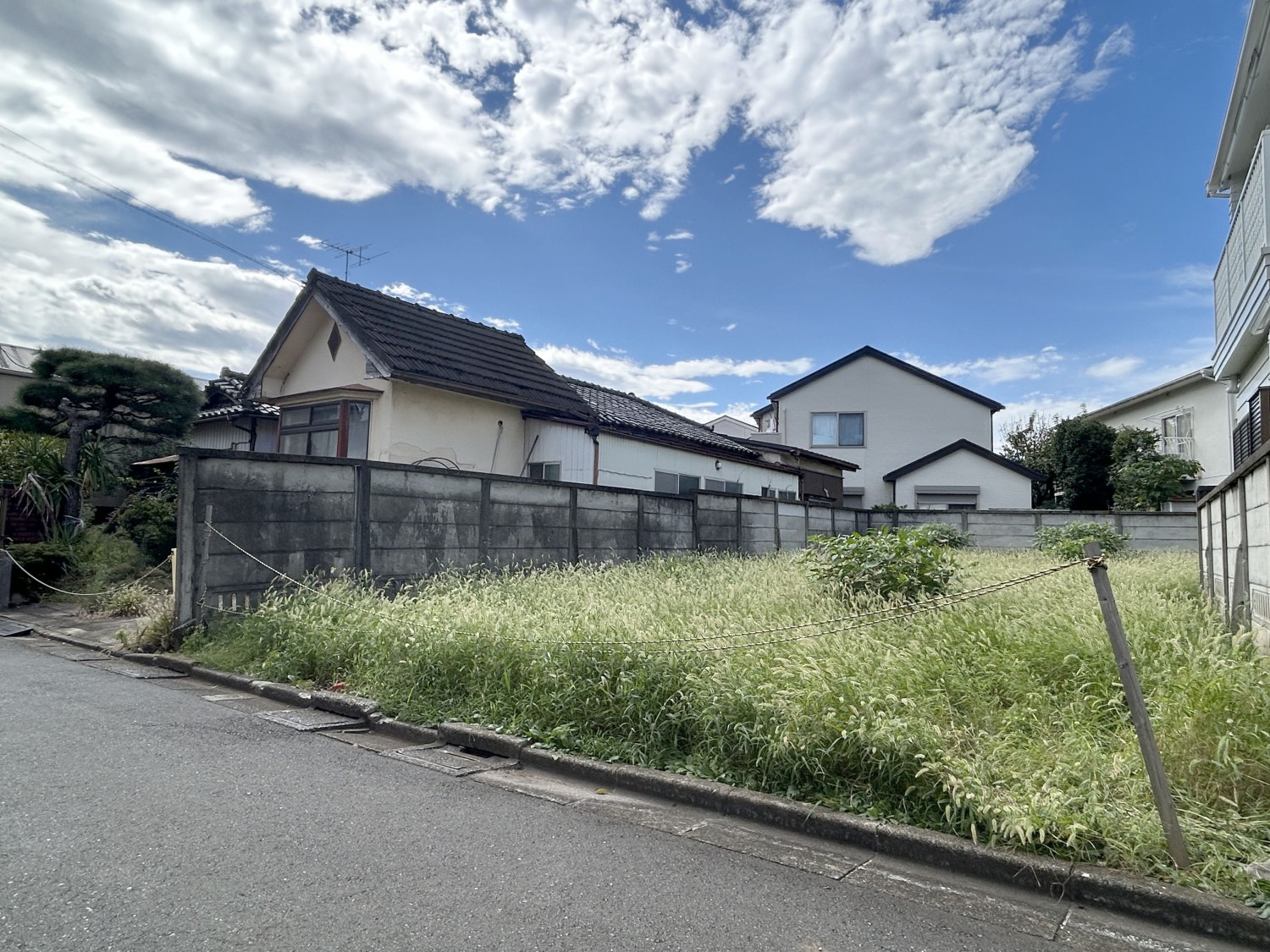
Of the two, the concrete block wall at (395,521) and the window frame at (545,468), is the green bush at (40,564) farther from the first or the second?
the window frame at (545,468)

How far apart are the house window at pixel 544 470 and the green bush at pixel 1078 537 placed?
9027 millimetres

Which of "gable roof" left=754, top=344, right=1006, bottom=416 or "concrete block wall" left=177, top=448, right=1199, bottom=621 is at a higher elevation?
"gable roof" left=754, top=344, right=1006, bottom=416

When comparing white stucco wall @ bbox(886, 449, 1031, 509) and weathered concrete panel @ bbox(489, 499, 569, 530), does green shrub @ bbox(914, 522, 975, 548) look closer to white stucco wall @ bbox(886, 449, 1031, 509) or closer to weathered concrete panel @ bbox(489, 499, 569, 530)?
white stucco wall @ bbox(886, 449, 1031, 509)

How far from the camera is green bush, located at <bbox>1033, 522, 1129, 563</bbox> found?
14.1 meters

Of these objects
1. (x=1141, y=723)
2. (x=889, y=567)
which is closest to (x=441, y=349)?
(x=889, y=567)

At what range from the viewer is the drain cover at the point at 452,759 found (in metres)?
4.28

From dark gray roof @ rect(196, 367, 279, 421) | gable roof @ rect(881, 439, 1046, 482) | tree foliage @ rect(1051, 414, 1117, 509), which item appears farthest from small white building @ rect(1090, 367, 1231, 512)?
dark gray roof @ rect(196, 367, 279, 421)

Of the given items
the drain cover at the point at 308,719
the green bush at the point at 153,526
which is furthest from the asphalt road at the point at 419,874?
the green bush at the point at 153,526

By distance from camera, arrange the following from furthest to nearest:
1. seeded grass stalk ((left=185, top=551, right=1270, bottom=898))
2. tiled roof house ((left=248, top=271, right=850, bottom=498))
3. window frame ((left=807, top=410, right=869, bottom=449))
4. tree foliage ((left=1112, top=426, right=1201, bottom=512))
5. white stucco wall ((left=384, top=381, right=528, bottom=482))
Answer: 1. window frame ((left=807, top=410, right=869, bottom=449))
2. tree foliage ((left=1112, top=426, right=1201, bottom=512))
3. tiled roof house ((left=248, top=271, right=850, bottom=498))
4. white stucco wall ((left=384, top=381, right=528, bottom=482))
5. seeded grass stalk ((left=185, top=551, right=1270, bottom=898))

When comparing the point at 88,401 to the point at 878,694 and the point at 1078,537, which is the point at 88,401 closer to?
the point at 878,694

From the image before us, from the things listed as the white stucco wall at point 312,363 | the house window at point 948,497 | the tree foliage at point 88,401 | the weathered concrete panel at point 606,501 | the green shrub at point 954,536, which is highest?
the white stucco wall at point 312,363

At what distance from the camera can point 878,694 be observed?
154 inches

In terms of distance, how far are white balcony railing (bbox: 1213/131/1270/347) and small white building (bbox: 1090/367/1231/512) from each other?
1192cm

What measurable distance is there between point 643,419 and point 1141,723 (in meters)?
14.5
